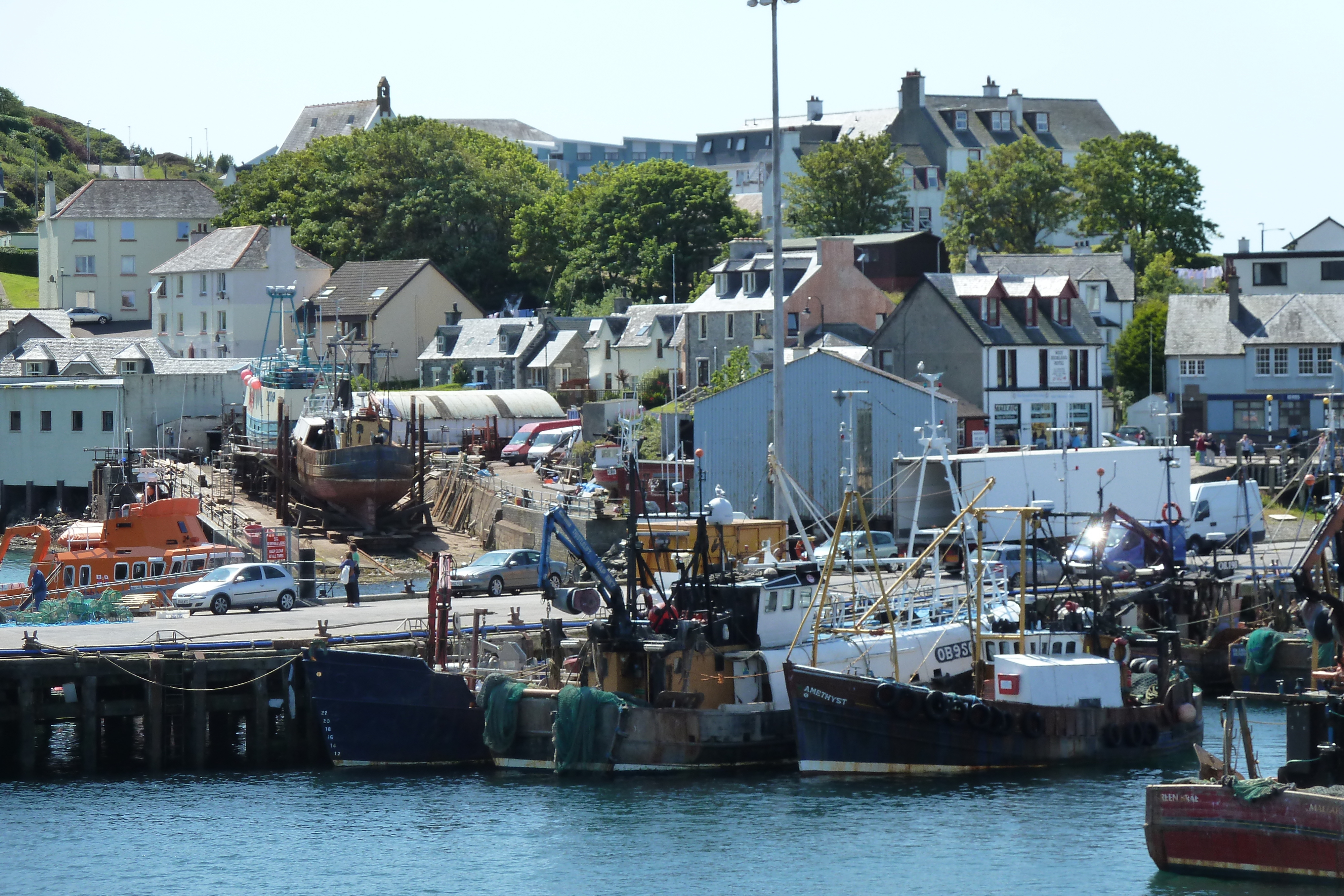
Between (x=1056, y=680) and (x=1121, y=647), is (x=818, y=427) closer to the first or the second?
(x=1121, y=647)

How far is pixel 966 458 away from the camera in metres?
53.2

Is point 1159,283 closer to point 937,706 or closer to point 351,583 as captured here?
point 351,583

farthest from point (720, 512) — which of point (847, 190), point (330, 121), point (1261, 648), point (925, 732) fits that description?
point (330, 121)

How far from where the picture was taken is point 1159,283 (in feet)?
299

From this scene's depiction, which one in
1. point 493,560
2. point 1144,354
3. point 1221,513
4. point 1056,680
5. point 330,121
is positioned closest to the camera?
point 1056,680

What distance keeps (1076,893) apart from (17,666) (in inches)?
789

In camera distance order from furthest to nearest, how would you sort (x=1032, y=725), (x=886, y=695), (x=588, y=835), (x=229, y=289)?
(x=229, y=289)
(x=1032, y=725)
(x=886, y=695)
(x=588, y=835)

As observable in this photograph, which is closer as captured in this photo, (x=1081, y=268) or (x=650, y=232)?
(x=1081, y=268)

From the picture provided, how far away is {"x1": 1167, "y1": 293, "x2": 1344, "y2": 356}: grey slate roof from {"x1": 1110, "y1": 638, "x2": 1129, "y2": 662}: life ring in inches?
1661

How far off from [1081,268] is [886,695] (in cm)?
6044

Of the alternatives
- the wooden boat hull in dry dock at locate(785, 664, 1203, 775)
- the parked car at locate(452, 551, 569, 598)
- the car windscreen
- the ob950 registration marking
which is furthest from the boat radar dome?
the car windscreen

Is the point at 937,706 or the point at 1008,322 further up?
the point at 1008,322

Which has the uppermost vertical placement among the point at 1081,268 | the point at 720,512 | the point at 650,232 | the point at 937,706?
the point at 650,232

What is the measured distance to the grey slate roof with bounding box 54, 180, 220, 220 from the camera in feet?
372
